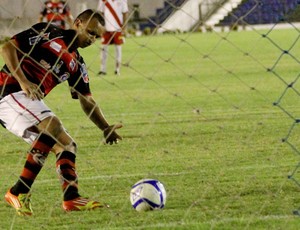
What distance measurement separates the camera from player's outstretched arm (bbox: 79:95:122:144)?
263 inches

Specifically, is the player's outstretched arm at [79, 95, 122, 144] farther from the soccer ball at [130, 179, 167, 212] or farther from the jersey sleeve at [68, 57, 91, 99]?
the soccer ball at [130, 179, 167, 212]

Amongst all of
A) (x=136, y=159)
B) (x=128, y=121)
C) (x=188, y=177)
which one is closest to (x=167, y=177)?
(x=188, y=177)

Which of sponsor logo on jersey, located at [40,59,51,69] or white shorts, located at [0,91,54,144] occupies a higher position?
sponsor logo on jersey, located at [40,59,51,69]

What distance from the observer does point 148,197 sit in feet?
20.6

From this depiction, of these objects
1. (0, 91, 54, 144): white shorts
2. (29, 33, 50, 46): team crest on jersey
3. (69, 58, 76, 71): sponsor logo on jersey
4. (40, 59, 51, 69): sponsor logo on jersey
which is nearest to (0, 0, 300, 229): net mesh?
(69, 58, 76, 71): sponsor logo on jersey

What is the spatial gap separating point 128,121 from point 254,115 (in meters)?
1.53

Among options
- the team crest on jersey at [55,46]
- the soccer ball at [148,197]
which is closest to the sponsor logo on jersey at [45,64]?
the team crest on jersey at [55,46]

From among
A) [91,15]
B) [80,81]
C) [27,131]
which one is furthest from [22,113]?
[91,15]

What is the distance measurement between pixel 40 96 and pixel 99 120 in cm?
56

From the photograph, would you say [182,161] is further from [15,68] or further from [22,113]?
[15,68]

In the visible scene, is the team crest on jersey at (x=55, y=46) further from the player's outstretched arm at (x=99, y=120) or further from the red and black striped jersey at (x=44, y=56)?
the player's outstretched arm at (x=99, y=120)

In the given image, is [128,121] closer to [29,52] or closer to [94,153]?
[94,153]

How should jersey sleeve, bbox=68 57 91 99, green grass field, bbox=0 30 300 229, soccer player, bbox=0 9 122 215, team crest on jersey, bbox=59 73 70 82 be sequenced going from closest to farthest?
1. green grass field, bbox=0 30 300 229
2. soccer player, bbox=0 9 122 215
3. team crest on jersey, bbox=59 73 70 82
4. jersey sleeve, bbox=68 57 91 99

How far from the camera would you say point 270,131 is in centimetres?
1026
